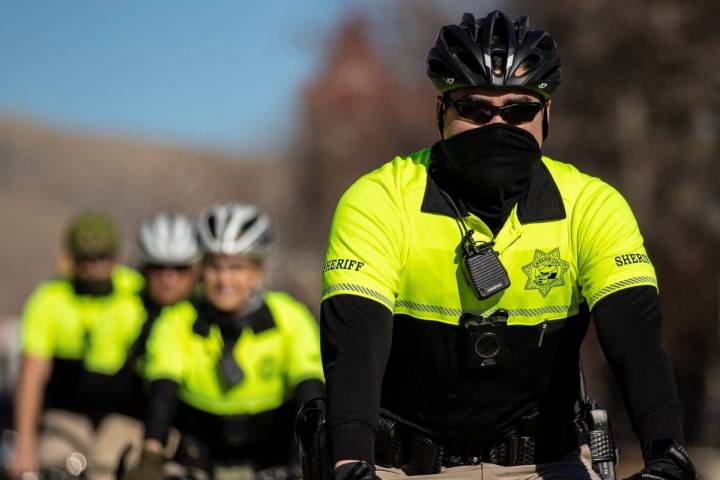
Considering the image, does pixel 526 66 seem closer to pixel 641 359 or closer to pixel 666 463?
pixel 641 359

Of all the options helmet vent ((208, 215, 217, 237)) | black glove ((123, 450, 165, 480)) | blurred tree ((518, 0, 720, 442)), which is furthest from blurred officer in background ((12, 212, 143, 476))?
blurred tree ((518, 0, 720, 442))

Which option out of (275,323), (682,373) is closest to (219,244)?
(275,323)

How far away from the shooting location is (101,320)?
1025 cm

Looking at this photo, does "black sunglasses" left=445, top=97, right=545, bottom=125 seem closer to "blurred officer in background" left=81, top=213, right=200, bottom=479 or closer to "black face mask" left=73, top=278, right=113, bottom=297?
"blurred officer in background" left=81, top=213, right=200, bottom=479

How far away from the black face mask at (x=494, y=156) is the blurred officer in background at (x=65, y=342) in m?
5.44

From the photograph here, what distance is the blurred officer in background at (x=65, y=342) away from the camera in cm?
979

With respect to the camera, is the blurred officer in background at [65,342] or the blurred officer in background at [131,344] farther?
the blurred officer in background at [65,342]

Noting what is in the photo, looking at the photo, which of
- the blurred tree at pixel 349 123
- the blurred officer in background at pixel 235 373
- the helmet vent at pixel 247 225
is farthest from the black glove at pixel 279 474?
the blurred tree at pixel 349 123

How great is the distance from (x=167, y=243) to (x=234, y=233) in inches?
96.1

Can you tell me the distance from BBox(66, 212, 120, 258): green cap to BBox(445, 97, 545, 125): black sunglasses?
19.8ft

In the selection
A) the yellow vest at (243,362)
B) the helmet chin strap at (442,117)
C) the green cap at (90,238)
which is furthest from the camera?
the green cap at (90,238)

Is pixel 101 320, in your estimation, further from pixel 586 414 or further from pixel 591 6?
pixel 591 6

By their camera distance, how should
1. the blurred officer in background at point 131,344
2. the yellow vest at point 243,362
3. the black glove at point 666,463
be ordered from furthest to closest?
the blurred officer in background at point 131,344 → the yellow vest at point 243,362 → the black glove at point 666,463

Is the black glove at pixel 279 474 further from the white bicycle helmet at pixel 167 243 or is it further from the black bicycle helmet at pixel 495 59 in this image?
the black bicycle helmet at pixel 495 59
